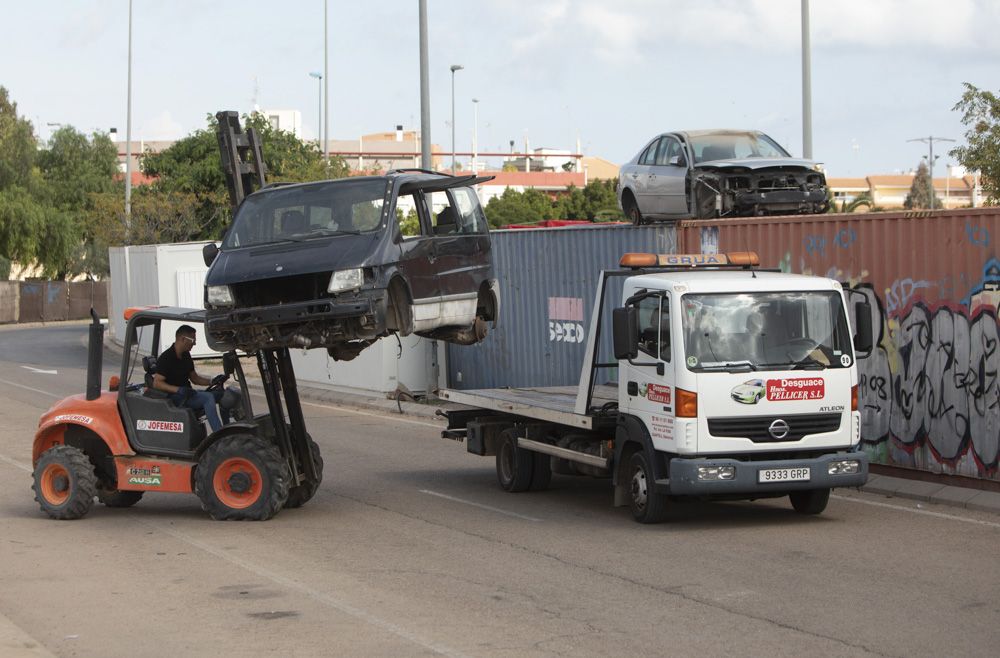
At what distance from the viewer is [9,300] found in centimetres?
6406

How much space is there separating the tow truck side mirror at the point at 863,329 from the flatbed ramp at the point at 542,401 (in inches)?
92.9

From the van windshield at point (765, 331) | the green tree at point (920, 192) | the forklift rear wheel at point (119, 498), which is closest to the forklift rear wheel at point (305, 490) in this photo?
the forklift rear wheel at point (119, 498)

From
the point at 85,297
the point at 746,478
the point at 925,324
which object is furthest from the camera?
the point at 85,297

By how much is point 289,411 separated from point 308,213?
1981 mm

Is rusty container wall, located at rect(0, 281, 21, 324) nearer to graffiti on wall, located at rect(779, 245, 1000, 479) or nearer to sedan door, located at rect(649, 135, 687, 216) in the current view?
sedan door, located at rect(649, 135, 687, 216)

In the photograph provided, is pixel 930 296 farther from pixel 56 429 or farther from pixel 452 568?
pixel 56 429

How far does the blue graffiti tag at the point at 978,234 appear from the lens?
14000 millimetres

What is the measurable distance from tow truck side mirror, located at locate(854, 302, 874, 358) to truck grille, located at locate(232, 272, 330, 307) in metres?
4.73

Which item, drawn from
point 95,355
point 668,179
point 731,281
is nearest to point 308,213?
point 95,355

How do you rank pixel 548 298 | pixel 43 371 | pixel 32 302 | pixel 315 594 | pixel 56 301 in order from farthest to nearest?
pixel 56 301 < pixel 32 302 < pixel 43 371 < pixel 548 298 < pixel 315 594

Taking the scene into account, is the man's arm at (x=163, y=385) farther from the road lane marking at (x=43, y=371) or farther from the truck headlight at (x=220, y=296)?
the road lane marking at (x=43, y=371)

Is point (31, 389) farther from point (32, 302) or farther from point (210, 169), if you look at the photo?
point (32, 302)

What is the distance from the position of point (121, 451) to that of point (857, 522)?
686 centimetres

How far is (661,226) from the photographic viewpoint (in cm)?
1920
